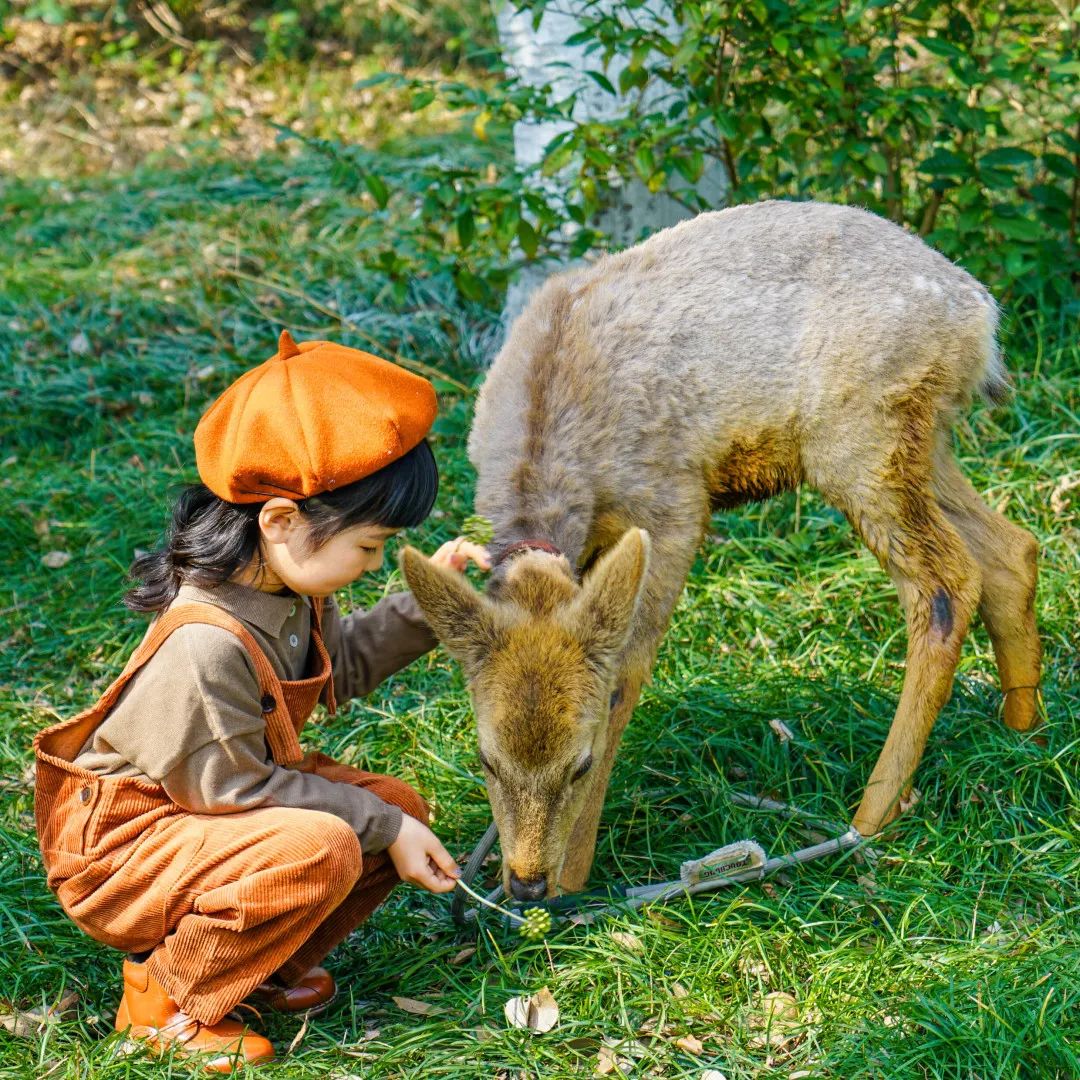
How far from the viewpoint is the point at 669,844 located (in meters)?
4.30

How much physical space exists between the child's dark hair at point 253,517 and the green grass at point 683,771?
1273 millimetres

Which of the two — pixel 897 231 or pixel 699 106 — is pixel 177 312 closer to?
pixel 699 106

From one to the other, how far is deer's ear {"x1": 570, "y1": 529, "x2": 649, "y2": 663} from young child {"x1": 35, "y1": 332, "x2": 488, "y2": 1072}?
1.73 ft

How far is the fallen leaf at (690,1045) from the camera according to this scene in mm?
3395

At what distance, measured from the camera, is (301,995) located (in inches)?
144

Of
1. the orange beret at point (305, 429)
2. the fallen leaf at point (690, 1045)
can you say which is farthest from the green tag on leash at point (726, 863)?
the orange beret at point (305, 429)

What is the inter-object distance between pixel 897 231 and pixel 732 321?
72 centimetres

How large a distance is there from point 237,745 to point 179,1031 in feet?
2.62

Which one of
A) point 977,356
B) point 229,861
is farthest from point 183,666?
point 977,356

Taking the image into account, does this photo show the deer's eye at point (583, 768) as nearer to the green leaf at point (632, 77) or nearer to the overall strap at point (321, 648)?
the overall strap at point (321, 648)

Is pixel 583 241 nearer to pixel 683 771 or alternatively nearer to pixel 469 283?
pixel 469 283

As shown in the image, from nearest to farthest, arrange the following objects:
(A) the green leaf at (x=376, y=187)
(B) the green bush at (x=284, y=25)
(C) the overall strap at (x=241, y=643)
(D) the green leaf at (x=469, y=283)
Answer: (C) the overall strap at (x=241, y=643), (A) the green leaf at (x=376, y=187), (D) the green leaf at (x=469, y=283), (B) the green bush at (x=284, y=25)

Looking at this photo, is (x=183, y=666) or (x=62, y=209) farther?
(x=62, y=209)

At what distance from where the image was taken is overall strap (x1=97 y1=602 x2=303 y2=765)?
A: 335cm
